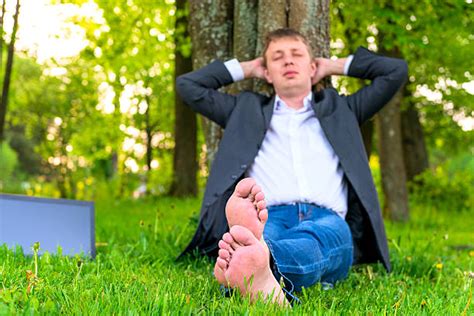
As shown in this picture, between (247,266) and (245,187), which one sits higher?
(245,187)

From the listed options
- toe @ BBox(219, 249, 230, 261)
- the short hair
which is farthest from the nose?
toe @ BBox(219, 249, 230, 261)

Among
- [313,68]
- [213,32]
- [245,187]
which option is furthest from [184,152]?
[245,187]

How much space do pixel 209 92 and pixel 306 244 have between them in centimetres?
156

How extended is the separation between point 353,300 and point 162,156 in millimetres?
17688

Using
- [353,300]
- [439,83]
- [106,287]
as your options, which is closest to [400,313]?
[353,300]

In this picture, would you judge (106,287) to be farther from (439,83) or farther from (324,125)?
(439,83)

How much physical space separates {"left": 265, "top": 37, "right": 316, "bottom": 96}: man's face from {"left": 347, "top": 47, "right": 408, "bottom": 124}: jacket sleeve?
1.20 feet

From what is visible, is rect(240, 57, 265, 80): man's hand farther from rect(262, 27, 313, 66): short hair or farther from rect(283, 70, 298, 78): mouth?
rect(283, 70, 298, 78): mouth

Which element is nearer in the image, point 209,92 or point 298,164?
point 298,164

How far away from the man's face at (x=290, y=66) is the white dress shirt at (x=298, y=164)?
0.36 feet

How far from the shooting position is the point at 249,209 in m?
2.52

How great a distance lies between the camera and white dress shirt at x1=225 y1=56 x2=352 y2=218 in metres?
3.63

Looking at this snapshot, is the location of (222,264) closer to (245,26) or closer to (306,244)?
(306,244)

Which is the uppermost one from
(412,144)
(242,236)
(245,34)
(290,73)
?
(245,34)
